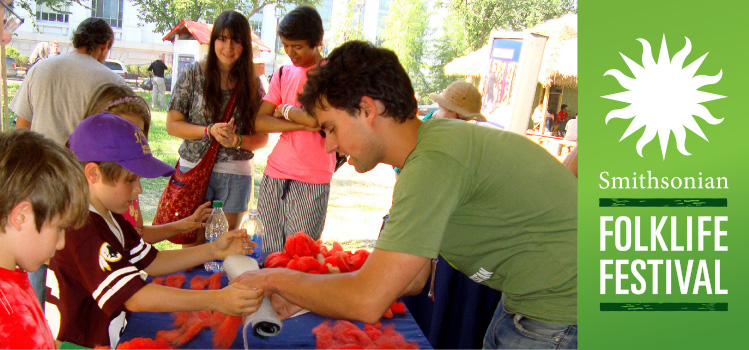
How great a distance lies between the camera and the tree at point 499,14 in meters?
20.1

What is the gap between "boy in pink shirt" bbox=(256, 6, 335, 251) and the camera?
2932 millimetres

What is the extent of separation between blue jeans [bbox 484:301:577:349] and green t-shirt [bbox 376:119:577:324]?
21 millimetres

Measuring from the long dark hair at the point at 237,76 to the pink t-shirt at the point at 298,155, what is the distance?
126 mm

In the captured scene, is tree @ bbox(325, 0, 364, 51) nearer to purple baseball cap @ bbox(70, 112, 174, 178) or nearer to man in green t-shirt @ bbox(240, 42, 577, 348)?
purple baseball cap @ bbox(70, 112, 174, 178)

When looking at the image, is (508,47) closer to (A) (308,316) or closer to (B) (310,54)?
(B) (310,54)

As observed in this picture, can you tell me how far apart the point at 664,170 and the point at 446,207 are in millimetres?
541

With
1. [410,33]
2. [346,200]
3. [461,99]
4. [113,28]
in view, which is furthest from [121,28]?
[461,99]

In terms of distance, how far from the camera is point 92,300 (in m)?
1.54

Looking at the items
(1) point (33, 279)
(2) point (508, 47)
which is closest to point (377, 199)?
(2) point (508, 47)

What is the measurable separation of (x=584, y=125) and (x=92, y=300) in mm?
1333

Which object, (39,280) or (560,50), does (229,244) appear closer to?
(39,280)

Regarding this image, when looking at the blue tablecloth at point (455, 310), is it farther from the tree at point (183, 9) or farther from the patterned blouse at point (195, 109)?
the tree at point (183, 9)

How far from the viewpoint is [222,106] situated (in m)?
2.98

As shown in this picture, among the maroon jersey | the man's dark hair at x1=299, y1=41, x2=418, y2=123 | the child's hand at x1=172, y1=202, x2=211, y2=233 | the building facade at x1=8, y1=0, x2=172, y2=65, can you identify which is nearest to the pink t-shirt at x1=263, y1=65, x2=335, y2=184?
the child's hand at x1=172, y1=202, x2=211, y2=233
